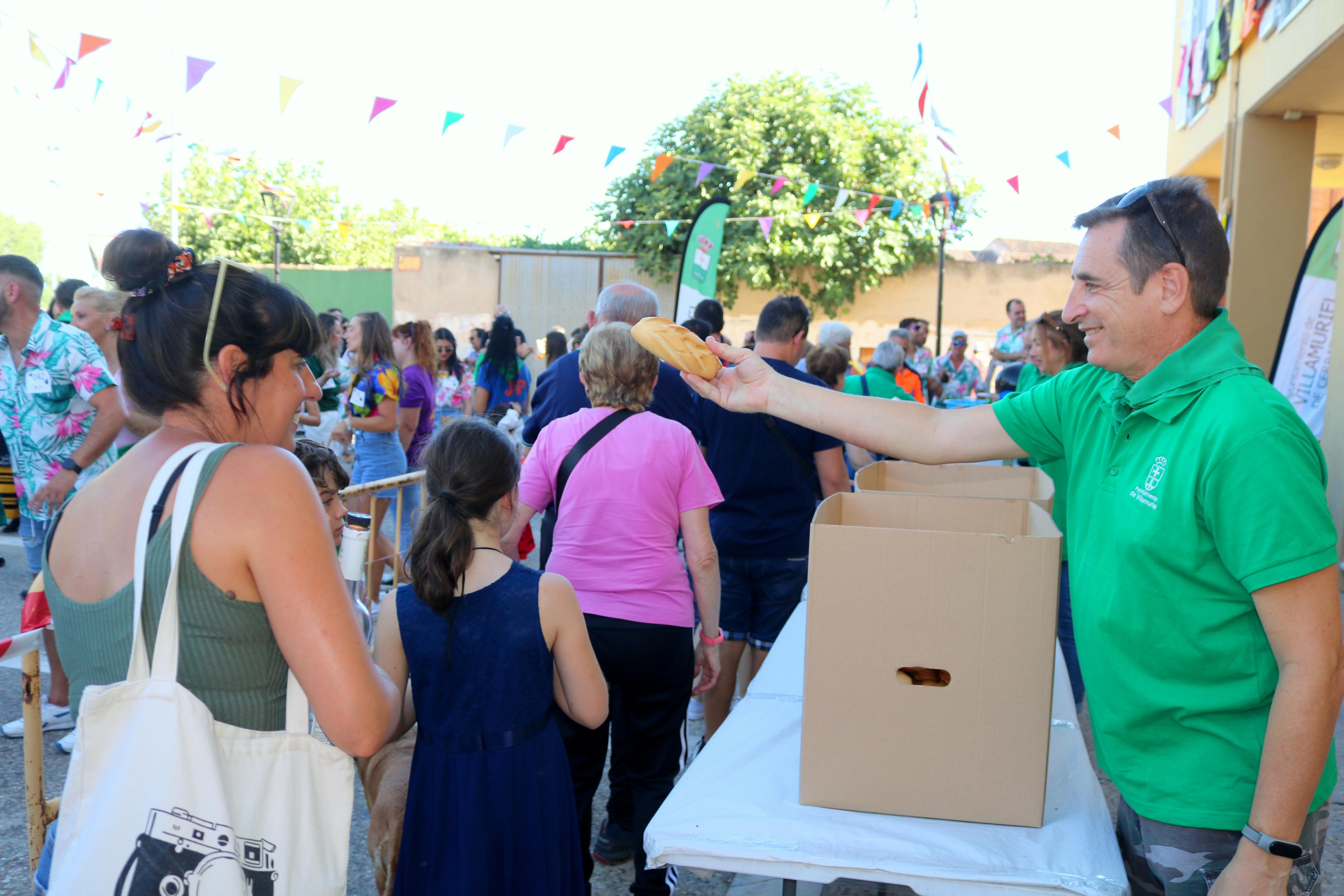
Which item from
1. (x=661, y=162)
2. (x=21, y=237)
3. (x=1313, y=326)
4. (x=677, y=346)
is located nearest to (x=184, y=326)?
(x=677, y=346)

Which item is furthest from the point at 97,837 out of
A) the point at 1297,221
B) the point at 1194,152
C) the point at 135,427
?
the point at 1194,152

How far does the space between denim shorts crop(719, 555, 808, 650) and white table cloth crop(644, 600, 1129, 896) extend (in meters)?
1.82

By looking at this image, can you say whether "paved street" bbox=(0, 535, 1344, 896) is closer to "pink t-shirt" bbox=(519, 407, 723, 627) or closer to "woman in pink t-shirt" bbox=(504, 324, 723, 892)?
"woman in pink t-shirt" bbox=(504, 324, 723, 892)

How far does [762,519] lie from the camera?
142 inches

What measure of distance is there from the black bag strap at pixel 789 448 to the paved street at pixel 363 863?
147 centimetres

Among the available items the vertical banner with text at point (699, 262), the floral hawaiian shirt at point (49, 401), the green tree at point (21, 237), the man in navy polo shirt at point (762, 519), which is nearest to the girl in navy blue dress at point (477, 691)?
the man in navy polo shirt at point (762, 519)

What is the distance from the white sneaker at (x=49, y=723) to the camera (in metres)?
3.66

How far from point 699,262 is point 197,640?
29.0 ft

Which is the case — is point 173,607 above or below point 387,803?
above

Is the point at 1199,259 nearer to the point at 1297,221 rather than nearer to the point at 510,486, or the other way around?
the point at 510,486

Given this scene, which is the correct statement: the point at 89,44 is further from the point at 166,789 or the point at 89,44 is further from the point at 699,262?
the point at 166,789

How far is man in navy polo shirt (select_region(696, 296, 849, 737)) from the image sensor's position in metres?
3.61

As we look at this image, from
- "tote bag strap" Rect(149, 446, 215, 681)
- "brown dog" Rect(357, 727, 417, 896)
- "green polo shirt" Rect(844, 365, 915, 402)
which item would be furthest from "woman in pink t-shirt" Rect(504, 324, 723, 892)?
"green polo shirt" Rect(844, 365, 915, 402)

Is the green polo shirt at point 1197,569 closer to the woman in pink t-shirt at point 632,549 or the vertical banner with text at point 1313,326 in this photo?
the woman in pink t-shirt at point 632,549
